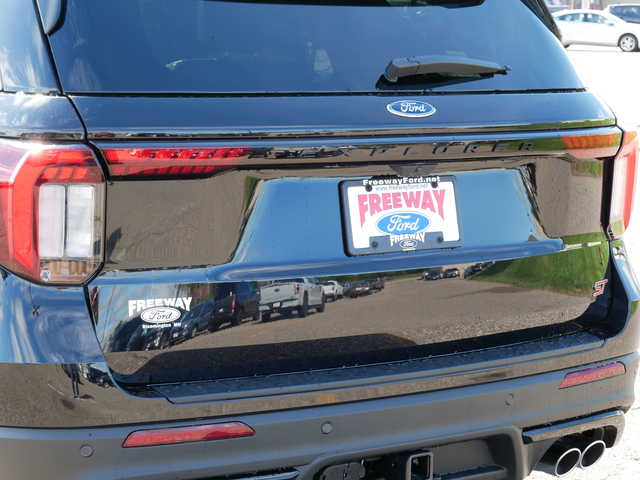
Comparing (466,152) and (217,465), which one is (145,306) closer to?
(217,465)

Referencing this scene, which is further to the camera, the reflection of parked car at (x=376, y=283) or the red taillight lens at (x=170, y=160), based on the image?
the reflection of parked car at (x=376, y=283)

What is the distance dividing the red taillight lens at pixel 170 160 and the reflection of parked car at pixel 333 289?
1.34 ft

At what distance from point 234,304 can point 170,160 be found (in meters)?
0.40

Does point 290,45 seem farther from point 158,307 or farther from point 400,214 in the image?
point 158,307

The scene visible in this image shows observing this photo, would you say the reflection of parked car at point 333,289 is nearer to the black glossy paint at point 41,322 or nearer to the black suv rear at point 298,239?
the black suv rear at point 298,239

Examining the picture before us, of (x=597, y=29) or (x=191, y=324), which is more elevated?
(x=191, y=324)

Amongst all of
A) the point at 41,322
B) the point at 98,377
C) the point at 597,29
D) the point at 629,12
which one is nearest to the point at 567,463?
the point at 98,377

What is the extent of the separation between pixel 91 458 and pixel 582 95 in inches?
71.7

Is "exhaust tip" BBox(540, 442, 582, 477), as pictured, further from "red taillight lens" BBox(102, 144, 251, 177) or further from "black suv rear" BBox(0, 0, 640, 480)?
"red taillight lens" BBox(102, 144, 251, 177)

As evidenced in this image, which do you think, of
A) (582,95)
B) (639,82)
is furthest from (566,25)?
(582,95)

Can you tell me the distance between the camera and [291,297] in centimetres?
207

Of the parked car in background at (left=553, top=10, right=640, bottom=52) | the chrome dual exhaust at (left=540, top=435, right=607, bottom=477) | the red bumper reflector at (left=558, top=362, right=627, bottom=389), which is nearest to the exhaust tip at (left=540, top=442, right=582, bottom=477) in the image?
the chrome dual exhaust at (left=540, top=435, right=607, bottom=477)

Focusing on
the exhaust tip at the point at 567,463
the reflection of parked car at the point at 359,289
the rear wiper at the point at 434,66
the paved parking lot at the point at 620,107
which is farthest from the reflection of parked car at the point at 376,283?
the paved parking lot at the point at 620,107

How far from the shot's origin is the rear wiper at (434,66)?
2256 millimetres
